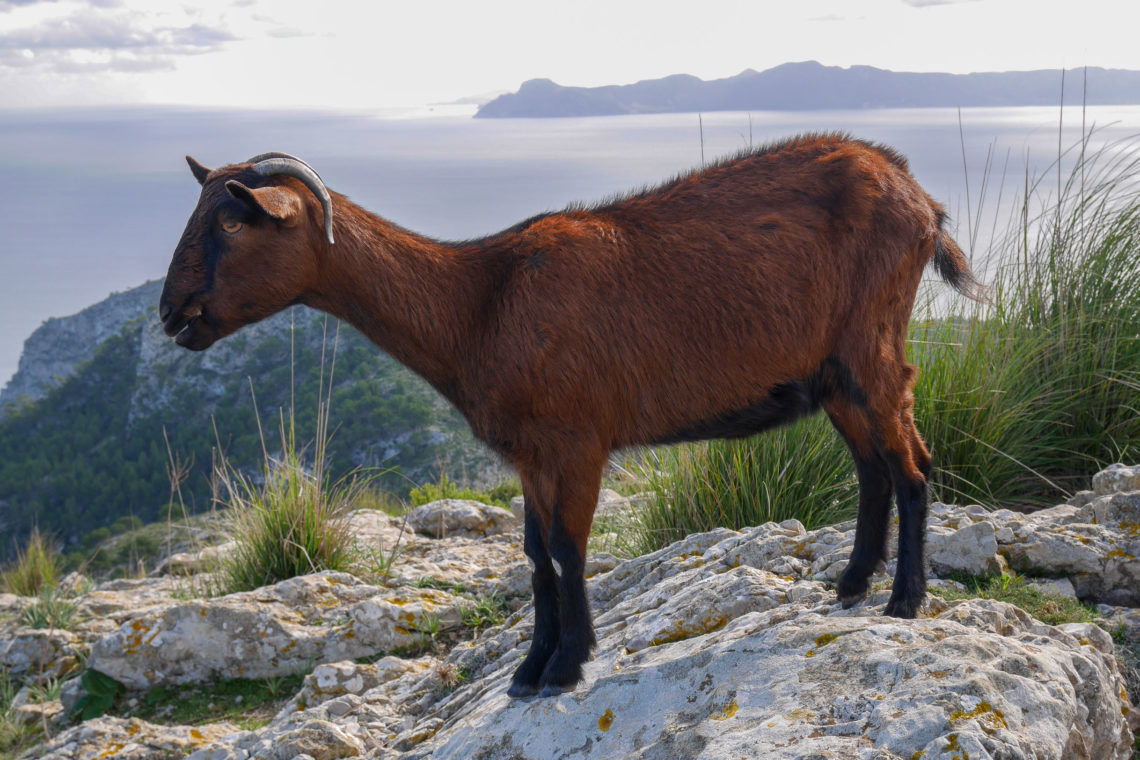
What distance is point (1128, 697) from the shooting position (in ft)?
11.0

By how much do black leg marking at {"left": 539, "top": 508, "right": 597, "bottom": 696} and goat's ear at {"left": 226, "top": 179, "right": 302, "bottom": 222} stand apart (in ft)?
5.03

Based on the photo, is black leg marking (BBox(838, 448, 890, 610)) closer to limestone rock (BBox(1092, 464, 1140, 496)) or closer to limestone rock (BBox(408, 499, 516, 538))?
limestone rock (BBox(1092, 464, 1140, 496))

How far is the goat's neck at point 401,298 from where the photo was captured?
363 centimetres

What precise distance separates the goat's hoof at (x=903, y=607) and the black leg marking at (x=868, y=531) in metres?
0.22

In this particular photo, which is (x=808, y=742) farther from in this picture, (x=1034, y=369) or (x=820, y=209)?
(x=1034, y=369)

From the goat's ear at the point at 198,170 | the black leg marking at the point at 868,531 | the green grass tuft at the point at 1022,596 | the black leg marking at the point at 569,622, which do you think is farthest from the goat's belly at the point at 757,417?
the goat's ear at the point at 198,170

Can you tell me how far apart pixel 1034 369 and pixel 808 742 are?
17.7ft

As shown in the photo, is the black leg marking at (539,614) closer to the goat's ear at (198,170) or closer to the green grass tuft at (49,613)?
the goat's ear at (198,170)

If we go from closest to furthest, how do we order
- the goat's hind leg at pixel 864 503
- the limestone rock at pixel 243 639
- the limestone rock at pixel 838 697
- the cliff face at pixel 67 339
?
the limestone rock at pixel 838 697 → the goat's hind leg at pixel 864 503 → the limestone rock at pixel 243 639 → the cliff face at pixel 67 339

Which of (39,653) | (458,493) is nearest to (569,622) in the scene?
(39,653)

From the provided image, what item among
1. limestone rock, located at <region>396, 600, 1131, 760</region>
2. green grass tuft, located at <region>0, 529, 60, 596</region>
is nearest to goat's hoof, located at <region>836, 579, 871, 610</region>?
limestone rock, located at <region>396, 600, 1131, 760</region>

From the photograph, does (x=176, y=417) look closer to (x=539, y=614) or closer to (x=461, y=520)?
(x=461, y=520)

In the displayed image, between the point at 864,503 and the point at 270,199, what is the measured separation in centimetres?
276

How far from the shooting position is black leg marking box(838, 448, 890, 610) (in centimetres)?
378
